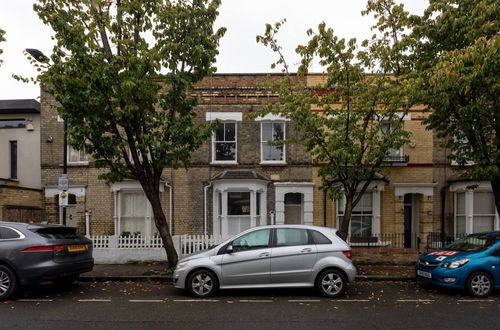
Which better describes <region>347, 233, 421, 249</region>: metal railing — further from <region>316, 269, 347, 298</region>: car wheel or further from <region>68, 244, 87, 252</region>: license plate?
<region>68, 244, 87, 252</region>: license plate

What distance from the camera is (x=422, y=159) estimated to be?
1472cm

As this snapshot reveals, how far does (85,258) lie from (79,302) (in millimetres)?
1340

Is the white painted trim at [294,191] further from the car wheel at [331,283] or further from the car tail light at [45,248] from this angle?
the car tail light at [45,248]

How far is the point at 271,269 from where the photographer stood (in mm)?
7734

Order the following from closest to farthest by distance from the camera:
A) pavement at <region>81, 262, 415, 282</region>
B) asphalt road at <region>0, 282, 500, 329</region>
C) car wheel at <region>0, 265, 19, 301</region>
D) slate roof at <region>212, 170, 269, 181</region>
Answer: asphalt road at <region>0, 282, 500, 329</region> → car wheel at <region>0, 265, 19, 301</region> → pavement at <region>81, 262, 415, 282</region> → slate roof at <region>212, 170, 269, 181</region>

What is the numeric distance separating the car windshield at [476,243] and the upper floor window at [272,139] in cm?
740

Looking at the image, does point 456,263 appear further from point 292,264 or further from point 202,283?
point 202,283

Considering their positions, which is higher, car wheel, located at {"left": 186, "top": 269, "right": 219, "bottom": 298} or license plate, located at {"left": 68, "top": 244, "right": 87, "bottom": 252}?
license plate, located at {"left": 68, "top": 244, "right": 87, "bottom": 252}

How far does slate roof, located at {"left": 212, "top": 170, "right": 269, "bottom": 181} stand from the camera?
46.0 feet

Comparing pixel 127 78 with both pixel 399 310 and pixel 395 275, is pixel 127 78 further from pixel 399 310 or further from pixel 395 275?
pixel 395 275

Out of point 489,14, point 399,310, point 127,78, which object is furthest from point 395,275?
point 127,78

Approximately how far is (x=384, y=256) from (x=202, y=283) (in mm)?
6988

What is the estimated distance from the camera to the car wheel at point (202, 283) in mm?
7730

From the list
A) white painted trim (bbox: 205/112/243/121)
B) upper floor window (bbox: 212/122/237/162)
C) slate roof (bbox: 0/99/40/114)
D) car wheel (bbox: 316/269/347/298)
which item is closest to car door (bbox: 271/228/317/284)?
car wheel (bbox: 316/269/347/298)
